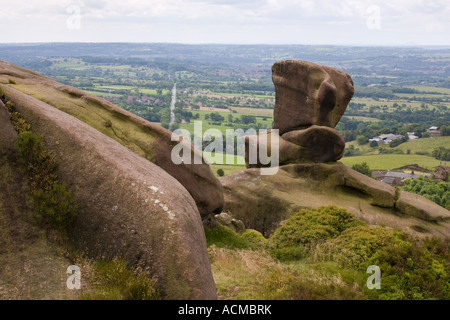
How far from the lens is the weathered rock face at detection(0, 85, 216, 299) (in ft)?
31.8

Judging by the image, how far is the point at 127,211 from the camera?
1044 centimetres

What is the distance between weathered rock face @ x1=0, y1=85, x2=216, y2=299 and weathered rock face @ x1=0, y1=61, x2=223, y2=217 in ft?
12.4

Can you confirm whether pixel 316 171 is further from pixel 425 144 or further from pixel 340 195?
pixel 425 144

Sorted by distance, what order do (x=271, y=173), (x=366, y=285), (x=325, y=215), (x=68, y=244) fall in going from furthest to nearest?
1. (x=271, y=173)
2. (x=325, y=215)
3. (x=366, y=285)
4. (x=68, y=244)

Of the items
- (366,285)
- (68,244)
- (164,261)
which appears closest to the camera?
(164,261)

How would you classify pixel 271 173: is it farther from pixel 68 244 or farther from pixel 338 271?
pixel 68 244

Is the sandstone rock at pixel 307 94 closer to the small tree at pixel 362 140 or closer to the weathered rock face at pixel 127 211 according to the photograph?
the weathered rock face at pixel 127 211

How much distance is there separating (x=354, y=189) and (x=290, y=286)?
19625 mm

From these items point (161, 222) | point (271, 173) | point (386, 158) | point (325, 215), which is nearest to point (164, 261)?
point (161, 222)

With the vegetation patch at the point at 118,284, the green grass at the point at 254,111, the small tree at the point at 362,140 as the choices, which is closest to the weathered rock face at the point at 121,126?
the vegetation patch at the point at 118,284

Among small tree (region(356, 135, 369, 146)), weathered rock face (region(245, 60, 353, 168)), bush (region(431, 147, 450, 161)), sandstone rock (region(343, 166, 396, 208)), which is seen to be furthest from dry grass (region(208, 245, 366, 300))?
small tree (region(356, 135, 369, 146))

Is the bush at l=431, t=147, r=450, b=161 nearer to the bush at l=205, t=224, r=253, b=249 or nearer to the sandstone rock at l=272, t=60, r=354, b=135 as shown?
the sandstone rock at l=272, t=60, r=354, b=135

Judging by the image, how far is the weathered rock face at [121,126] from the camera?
Answer: 1609 centimetres

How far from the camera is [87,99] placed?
55.7 feet
